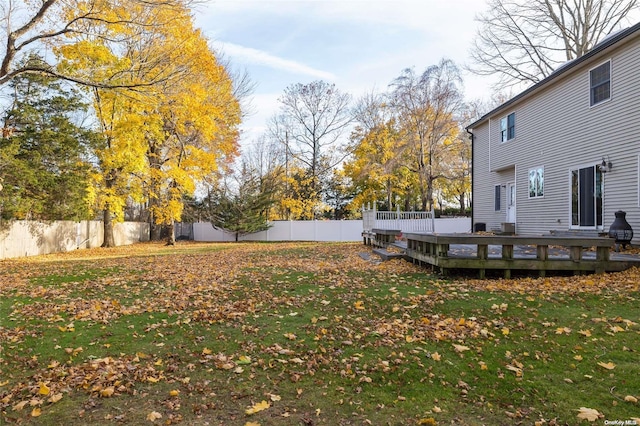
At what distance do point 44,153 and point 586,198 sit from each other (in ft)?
60.7

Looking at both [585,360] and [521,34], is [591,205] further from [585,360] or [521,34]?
[521,34]

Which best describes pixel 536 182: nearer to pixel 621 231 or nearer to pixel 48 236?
pixel 621 231

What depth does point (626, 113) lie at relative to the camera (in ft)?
32.8

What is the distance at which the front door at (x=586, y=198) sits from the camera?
1095 cm

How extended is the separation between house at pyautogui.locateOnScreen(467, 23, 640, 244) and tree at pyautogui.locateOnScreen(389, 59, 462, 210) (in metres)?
8.55

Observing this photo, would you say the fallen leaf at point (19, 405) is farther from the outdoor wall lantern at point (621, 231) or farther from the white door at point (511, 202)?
the white door at point (511, 202)

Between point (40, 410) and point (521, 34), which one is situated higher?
point (521, 34)

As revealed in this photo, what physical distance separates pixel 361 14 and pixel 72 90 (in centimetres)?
1214

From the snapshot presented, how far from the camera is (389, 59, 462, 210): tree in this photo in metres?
25.2

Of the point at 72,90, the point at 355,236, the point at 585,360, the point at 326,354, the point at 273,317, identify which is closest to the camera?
the point at 585,360

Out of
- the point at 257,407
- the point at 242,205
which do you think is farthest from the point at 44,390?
the point at 242,205

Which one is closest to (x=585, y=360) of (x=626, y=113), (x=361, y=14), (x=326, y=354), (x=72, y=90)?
(x=326, y=354)

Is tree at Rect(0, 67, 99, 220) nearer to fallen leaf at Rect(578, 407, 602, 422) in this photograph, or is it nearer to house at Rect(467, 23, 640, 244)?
fallen leaf at Rect(578, 407, 602, 422)

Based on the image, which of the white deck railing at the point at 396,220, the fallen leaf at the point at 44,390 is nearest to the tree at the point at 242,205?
the white deck railing at the point at 396,220
